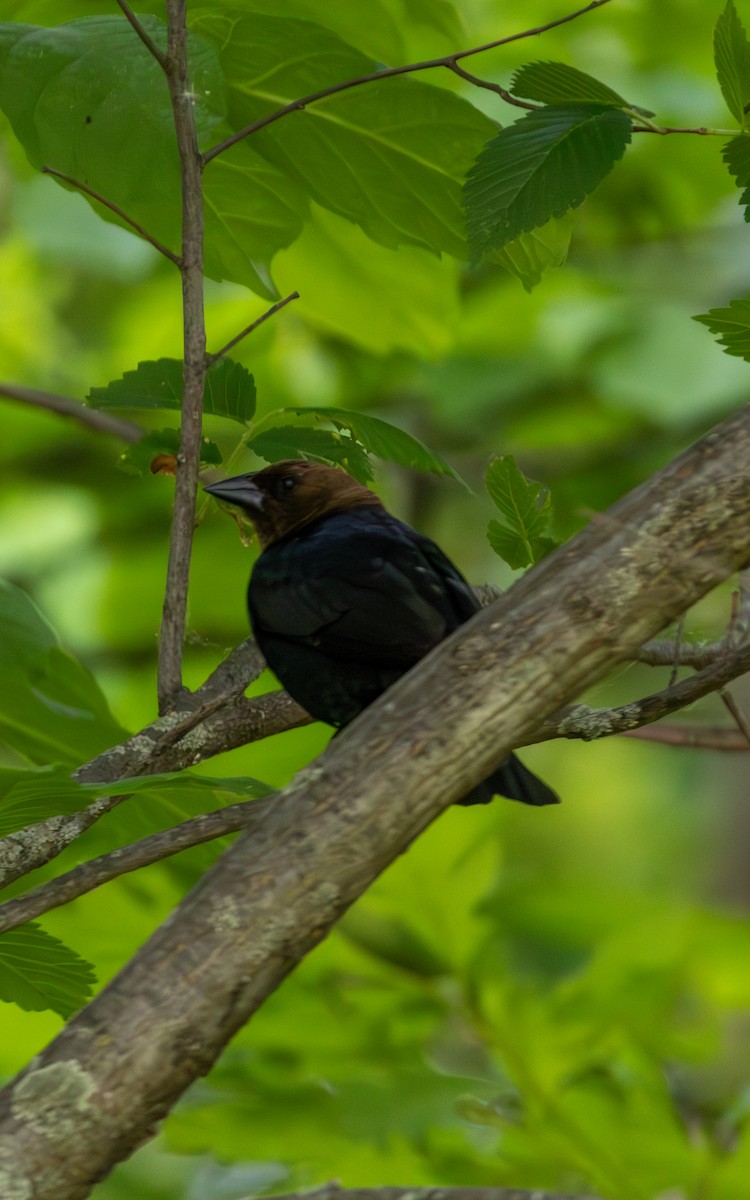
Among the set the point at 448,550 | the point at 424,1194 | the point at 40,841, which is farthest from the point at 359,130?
the point at 448,550

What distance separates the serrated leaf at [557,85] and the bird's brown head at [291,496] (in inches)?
26.7

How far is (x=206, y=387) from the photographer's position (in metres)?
1.24

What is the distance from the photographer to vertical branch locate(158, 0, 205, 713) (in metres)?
1.07

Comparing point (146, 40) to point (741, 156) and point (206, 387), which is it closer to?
point (206, 387)

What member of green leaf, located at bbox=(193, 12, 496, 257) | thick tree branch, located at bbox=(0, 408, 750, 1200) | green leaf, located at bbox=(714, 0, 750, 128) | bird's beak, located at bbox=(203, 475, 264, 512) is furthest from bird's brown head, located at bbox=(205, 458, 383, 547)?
thick tree branch, located at bbox=(0, 408, 750, 1200)

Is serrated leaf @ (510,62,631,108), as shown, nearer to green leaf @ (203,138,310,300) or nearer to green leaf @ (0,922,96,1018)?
green leaf @ (203,138,310,300)

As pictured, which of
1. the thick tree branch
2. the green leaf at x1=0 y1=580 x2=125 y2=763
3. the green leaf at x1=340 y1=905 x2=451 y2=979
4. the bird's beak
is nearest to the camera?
the thick tree branch

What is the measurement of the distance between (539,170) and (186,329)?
0.32 metres

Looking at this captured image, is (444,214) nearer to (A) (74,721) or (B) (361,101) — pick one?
(B) (361,101)

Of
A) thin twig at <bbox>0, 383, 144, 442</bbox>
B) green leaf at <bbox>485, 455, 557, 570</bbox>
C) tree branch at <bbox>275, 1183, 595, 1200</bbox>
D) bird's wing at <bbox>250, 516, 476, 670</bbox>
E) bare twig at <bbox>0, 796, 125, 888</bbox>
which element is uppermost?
thin twig at <bbox>0, 383, 144, 442</bbox>

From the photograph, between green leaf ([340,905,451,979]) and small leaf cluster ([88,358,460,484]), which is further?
green leaf ([340,905,451,979])

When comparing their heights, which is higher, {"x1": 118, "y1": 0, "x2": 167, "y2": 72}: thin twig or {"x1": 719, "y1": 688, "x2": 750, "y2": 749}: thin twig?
{"x1": 118, "y1": 0, "x2": 167, "y2": 72}: thin twig

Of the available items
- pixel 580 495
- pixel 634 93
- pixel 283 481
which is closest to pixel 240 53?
pixel 283 481

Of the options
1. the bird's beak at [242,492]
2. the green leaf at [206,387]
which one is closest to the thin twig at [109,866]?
the green leaf at [206,387]
